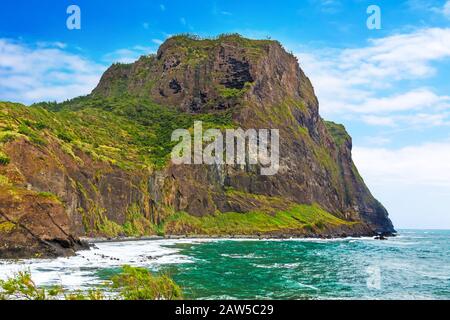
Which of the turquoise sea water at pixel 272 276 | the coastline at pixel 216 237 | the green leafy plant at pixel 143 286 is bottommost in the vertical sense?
the coastline at pixel 216 237

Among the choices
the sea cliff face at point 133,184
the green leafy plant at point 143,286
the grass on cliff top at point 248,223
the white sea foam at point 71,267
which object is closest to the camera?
the green leafy plant at point 143,286

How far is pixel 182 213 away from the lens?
5689 inches

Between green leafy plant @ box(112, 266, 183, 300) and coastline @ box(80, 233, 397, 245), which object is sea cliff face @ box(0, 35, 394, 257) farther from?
green leafy plant @ box(112, 266, 183, 300)

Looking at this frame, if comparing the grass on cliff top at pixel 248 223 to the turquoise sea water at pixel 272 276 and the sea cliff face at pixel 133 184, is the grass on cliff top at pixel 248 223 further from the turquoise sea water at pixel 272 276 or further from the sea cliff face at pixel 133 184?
the turquoise sea water at pixel 272 276

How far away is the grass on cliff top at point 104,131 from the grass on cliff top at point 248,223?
825 inches

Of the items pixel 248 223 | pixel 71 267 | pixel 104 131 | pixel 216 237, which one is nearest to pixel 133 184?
pixel 216 237

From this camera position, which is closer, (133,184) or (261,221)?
(133,184)

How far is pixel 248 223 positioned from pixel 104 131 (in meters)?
60.8

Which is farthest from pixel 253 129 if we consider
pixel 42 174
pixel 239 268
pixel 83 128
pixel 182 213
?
pixel 239 268

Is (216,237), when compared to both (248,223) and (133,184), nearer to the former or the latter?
(248,223)

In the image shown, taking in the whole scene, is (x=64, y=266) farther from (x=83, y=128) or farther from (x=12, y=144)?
(x=83, y=128)

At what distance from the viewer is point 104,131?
157625 millimetres


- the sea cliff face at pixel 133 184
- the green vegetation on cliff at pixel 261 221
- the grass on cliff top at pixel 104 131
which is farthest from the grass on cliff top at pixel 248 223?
the grass on cliff top at pixel 104 131

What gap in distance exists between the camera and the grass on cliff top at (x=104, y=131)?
102 m
